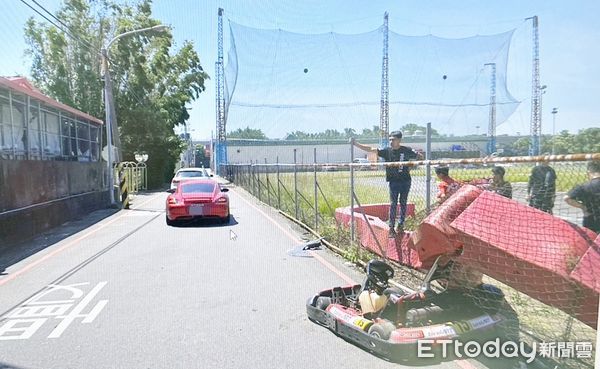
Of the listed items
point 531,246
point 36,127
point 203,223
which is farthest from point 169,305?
point 36,127

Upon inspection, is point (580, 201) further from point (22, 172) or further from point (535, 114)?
point (535, 114)

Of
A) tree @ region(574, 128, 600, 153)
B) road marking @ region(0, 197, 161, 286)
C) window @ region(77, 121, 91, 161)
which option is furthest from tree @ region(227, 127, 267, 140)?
tree @ region(574, 128, 600, 153)

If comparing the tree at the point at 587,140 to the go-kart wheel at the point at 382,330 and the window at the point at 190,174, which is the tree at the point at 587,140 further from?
the window at the point at 190,174

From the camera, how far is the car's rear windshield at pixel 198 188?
43.6 feet

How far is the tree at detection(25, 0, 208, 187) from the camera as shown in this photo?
32.5 m

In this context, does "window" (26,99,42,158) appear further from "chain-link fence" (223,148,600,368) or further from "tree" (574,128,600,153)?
"tree" (574,128,600,153)

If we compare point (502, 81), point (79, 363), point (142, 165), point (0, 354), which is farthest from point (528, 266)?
point (142, 165)

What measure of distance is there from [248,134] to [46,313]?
2620 centimetres

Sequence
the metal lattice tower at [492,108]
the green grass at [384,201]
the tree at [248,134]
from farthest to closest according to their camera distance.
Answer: the tree at [248,134], the metal lattice tower at [492,108], the green grass at [384,201]

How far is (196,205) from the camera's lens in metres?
12.5

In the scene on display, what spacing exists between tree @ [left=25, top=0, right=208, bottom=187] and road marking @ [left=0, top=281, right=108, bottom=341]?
92.3 ft

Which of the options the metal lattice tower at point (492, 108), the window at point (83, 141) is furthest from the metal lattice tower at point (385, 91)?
the window at point (83, 141)

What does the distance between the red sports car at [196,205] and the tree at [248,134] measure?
16.0m

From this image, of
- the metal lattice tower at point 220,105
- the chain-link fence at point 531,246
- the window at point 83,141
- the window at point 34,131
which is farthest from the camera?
the metal lattice tower at point 220,105
